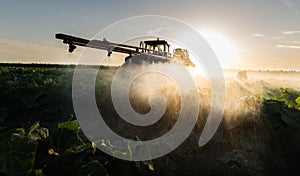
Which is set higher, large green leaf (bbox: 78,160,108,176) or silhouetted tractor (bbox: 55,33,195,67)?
silhouetted tractor (bbox: 55,33,195,67)

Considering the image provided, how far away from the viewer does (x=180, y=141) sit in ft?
8.64

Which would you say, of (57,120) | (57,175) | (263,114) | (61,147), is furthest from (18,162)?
(57,120)

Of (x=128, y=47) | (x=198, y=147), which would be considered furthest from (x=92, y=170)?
(x=128, y=47)

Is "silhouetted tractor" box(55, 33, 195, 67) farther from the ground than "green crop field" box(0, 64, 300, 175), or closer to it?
farther from the ground

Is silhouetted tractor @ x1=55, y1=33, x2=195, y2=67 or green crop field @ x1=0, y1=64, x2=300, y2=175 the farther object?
silhouetted tractor @ x1=55, y1=33, x2=195, y2=67

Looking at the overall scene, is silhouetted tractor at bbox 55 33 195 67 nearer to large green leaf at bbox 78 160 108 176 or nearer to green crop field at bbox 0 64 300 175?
green crop field at bbox 0 64 300 175

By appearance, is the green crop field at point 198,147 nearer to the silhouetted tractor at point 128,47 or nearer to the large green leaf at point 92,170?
the large green leaf at point 92,170

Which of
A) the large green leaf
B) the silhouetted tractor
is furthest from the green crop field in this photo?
the silhouetted tractor

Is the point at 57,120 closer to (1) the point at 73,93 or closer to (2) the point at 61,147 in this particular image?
(1) the point at 73,93

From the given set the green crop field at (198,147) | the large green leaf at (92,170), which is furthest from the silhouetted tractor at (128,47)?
the large green leaf at (92,170)

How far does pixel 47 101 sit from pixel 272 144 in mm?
4591

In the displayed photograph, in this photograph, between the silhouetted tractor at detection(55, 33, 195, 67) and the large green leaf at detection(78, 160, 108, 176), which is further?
the silhouetted tractor at detection(55, 33, 195, 67)

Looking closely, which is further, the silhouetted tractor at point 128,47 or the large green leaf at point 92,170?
the silhouetted tractor at point 128,47

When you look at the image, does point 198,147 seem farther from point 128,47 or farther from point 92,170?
point 128,47
